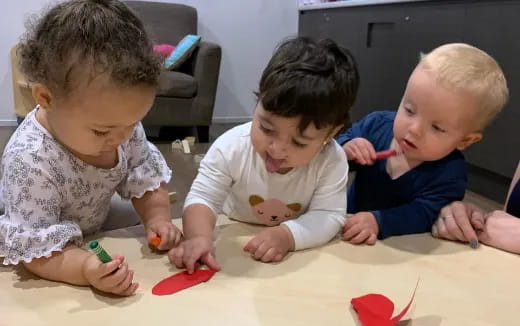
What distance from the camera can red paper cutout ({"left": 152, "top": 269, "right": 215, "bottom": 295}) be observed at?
614mm

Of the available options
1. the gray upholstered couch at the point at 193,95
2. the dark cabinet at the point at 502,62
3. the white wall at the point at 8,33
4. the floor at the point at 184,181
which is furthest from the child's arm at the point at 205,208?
the white wall at the point at 8,33

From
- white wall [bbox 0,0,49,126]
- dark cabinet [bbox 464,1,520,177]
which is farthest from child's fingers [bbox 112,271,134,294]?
white wall [bbox 0,0,49,126]

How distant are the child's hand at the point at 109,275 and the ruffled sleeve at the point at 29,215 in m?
0.05

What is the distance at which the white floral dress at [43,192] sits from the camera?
1.97ft

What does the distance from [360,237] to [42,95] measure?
488 mm

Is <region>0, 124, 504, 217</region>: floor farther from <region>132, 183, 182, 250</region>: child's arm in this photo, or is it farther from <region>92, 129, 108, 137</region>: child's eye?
<region>92, 129, 108, 137</region>: child's eye

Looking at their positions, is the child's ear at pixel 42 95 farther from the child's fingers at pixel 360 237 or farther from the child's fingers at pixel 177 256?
the child's fingers at pixel 360 237

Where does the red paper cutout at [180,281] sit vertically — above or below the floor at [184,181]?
above

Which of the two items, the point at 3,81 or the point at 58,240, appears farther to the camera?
the point at 3,81

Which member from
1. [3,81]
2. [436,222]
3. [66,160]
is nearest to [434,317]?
[436,222]

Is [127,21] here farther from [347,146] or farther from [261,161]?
[347,146]

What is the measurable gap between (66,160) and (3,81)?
277 centimetres

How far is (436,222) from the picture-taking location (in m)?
0.84

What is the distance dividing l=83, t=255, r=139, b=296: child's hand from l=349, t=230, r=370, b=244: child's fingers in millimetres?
352
